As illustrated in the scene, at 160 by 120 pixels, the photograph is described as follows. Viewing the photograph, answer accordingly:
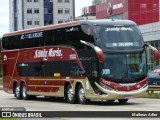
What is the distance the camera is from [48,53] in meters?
31.4

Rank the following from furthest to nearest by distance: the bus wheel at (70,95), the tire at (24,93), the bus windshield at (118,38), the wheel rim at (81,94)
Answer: the tire at (24,93)
the bus wheel at (70,95)
the wheel rim at (81,94)
the bus windshield at (118,38)

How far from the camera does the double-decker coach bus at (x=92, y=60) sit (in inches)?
1059

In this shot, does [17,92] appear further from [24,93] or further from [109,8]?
[109,8]

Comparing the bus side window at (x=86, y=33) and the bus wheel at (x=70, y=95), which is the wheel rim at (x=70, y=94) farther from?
the bus side window at (x=86, y=33)

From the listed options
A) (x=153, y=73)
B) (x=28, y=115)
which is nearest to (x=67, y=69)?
(x=28, y=115)

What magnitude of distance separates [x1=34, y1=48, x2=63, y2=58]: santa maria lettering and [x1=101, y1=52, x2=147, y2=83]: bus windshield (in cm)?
375

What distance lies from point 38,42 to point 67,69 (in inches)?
149

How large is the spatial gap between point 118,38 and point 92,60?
5.07ft

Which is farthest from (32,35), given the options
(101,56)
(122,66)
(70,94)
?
(101,56)

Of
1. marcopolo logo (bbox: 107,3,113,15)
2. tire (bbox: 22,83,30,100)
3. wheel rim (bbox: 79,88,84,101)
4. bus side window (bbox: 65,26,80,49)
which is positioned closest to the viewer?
wheel rim (bbox: 79,88,84,101)

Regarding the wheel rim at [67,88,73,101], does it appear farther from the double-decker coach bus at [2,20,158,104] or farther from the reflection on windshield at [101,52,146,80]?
the reflection on windshield at [101,52,146,80]

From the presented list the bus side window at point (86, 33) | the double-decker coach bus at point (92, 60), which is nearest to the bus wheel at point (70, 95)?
the double-decker coach bus at point (92, 60)

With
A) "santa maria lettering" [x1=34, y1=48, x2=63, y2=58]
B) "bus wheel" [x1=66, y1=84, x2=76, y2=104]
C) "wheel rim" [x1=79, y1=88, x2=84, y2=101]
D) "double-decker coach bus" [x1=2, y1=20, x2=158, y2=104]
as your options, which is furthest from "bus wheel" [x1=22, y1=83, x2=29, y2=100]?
"wheel rim" [x1=79, y1=88, x2=84, y2=101]

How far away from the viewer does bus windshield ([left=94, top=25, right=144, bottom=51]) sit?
2698cm
